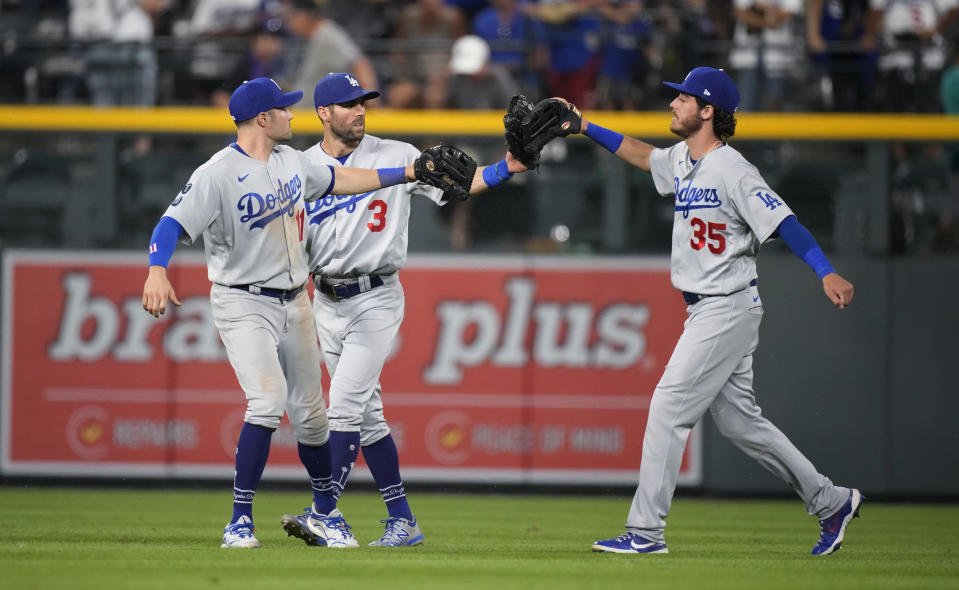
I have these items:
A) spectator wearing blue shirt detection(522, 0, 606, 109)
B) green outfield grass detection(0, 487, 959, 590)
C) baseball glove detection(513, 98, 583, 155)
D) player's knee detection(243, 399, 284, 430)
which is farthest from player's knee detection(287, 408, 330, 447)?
spectator wearing blue shirt detection(522, 0, 606, 109)

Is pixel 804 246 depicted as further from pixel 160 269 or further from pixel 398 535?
pixel 160 269

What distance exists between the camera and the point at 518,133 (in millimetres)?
7457

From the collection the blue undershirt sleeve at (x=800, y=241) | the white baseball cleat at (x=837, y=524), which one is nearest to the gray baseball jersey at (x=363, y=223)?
the blue undershirt sleeve at (x=800, y=241)

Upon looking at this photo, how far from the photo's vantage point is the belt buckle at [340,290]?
7445 mm

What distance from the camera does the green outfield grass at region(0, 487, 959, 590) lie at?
18.9ft

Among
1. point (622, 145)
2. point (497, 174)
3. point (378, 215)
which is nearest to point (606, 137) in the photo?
point (622, 145)

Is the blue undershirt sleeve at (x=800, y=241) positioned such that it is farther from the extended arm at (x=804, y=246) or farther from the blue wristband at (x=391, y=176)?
the blue wristband at (x=391, y=176)

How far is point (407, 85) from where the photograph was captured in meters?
12.2

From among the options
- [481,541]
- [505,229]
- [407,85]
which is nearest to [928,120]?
[505,229]

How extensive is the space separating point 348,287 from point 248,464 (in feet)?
3.90

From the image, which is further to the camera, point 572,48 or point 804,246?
point 572,48

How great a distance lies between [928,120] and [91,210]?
721 centimetres

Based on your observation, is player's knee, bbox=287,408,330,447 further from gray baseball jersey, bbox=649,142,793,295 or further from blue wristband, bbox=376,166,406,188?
gray baseball jersey, bbox=649,142,793,295

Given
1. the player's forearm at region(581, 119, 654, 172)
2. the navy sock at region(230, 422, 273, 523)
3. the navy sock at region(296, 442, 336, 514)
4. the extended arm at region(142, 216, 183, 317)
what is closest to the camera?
the extended arm at region(142, 216, 183, 317)
